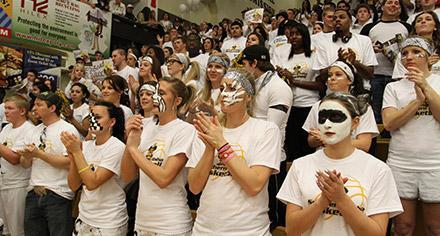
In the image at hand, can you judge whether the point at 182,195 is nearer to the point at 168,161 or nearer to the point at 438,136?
the point at 168,161

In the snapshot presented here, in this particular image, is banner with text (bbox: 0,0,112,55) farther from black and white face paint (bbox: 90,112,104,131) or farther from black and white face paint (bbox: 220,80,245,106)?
black and white face paint (bbox: 220,80,245,106)

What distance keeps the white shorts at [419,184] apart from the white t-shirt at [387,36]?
194cm

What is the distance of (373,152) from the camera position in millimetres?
3693

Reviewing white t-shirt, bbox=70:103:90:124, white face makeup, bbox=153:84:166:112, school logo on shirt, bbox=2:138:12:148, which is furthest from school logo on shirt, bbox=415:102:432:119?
white t-shirt, bbox=70:103:90:124

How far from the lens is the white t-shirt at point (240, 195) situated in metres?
2.56

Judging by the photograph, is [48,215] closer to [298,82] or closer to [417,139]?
[298,82]

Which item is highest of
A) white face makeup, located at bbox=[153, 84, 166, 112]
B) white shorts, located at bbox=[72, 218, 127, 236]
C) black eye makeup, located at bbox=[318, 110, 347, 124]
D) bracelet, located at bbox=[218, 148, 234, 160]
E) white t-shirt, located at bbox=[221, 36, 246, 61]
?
white t-shirt, located at bbox=[221, 36, 246, 61]

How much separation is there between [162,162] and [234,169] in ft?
2.40

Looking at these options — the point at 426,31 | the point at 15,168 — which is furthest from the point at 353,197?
the point at 15,168

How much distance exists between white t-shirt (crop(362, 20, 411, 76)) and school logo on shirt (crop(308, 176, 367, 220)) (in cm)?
278

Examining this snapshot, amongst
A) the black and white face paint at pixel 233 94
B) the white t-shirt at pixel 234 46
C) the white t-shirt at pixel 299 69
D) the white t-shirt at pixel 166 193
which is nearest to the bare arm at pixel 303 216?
the black and white face paint at pixel 233 94

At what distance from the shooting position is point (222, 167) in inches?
105

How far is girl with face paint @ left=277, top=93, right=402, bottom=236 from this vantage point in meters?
2.10

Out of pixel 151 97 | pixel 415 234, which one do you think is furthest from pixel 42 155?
pixel 415 234
